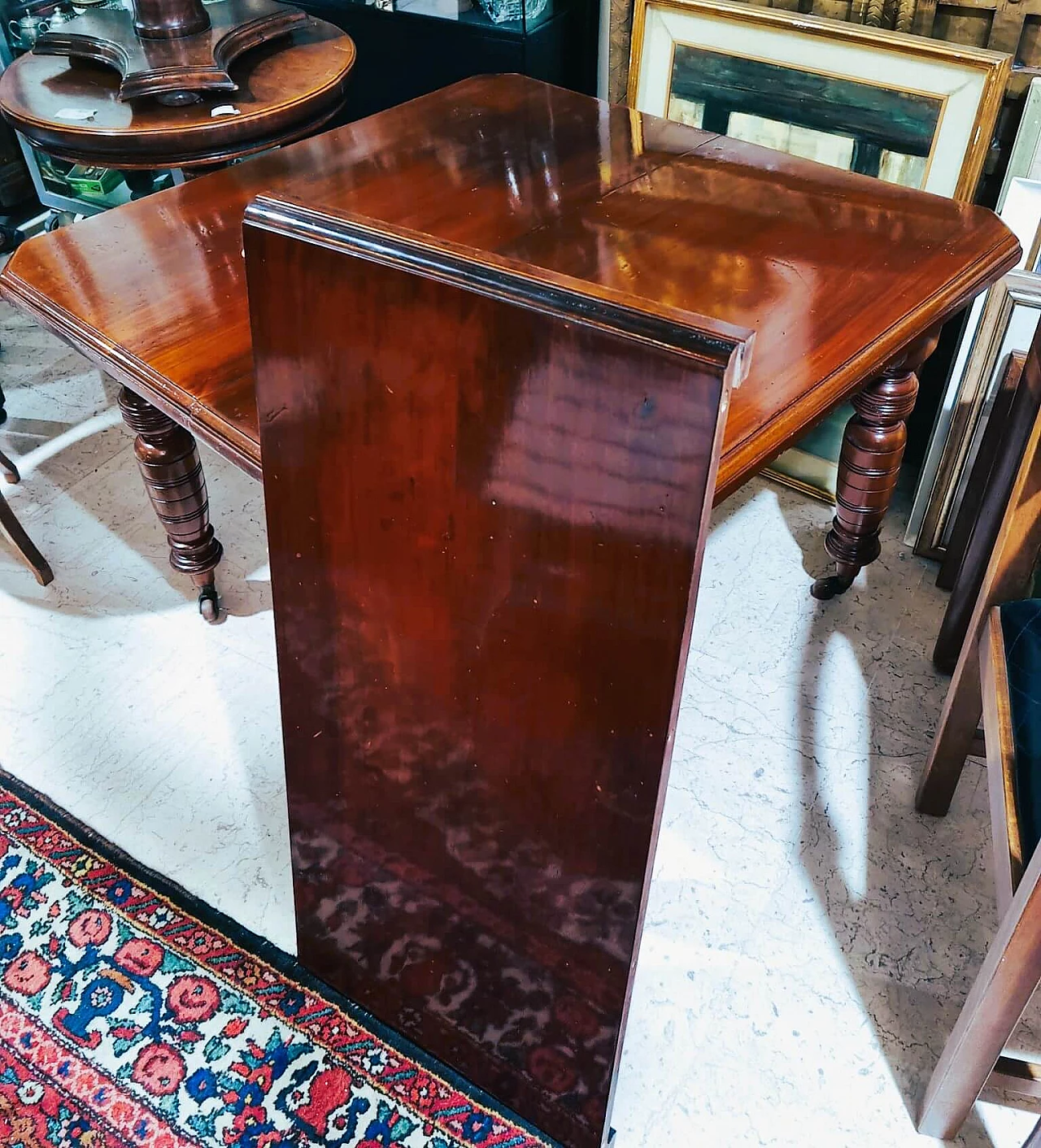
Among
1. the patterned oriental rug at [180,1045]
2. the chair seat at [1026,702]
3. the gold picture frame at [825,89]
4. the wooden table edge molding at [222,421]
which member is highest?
the gold picture frame at [825,89]

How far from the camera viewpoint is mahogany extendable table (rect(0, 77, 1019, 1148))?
79cm

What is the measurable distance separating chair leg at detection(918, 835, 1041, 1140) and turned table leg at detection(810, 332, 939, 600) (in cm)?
77

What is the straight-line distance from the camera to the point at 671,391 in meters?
0.72

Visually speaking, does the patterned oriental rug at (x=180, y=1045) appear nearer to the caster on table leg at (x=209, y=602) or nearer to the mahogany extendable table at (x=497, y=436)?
the mahogany extendable table at (x=497, y=436)

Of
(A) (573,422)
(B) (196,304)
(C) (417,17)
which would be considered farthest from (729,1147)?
(C) (417,17)

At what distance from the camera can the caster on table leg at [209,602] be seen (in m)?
1.85

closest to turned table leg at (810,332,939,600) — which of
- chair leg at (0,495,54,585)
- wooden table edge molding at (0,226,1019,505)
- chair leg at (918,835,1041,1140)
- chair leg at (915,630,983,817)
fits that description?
wooden table edge molding at (0,226,1019,505)

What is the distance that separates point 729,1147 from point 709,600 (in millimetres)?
925

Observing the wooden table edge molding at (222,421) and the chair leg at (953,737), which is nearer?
the wooden table edge molding at (222,421)

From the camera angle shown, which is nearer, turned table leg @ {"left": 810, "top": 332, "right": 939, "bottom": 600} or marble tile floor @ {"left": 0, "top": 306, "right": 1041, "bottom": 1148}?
marble tile floor @ {"left": 0, "top": 306, "right": 1041, "bottom": 1148}

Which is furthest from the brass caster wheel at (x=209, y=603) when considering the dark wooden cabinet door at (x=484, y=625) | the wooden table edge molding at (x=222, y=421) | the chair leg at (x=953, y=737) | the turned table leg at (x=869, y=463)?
the chair leg at (x=953, y=737)

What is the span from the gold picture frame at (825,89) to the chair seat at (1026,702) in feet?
1.97

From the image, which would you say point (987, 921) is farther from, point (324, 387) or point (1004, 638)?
point (324, 387)

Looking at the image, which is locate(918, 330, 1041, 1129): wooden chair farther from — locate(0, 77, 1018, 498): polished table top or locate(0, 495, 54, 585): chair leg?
locate(0, 495, 54, 585): chair leg
